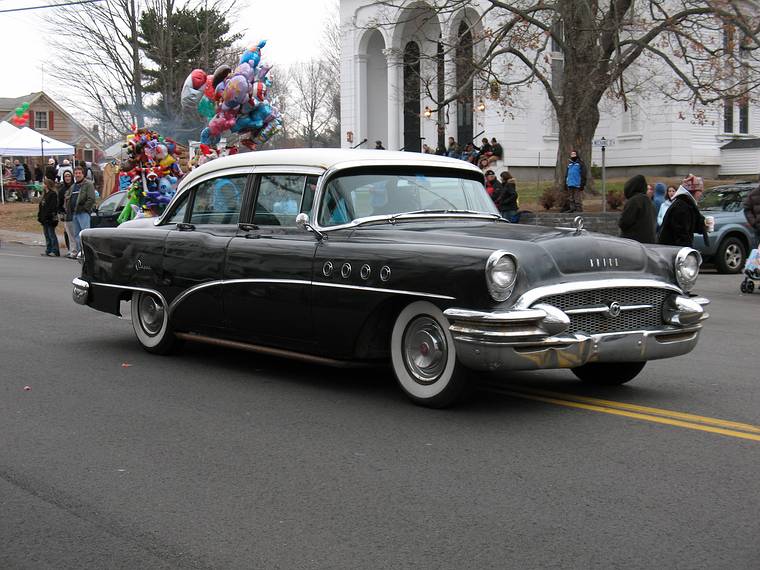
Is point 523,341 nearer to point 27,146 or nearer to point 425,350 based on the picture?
point 425,350

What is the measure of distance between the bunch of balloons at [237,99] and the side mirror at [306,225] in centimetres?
1210

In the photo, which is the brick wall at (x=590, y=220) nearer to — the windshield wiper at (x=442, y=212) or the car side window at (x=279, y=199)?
the windshield wiper at (x=442, y=212)

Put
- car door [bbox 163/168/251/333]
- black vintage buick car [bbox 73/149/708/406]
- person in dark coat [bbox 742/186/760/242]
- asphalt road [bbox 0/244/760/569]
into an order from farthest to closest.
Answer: person in dark coat [bbox 742/186/760/242]
car door [bbox 163/168/251/333]
black vintage buick car [bbox 73/149/708/406]
asphalt road [bbox 0/244/760/569]

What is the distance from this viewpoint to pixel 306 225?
24.0 ft

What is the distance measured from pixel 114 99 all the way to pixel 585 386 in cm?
4717

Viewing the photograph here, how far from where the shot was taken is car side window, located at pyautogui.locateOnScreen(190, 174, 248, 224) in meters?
8.28

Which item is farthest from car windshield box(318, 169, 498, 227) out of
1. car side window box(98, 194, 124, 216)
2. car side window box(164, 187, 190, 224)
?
car side window box(98, 194, 124, 216)

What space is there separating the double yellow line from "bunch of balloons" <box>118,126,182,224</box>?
13.8m

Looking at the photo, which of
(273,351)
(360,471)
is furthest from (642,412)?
(273,351)

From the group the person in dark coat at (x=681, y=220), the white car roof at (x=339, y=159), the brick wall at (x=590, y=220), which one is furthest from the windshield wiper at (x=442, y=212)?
the brick wall at (x=590, y=220)

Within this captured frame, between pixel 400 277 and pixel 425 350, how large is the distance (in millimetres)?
502

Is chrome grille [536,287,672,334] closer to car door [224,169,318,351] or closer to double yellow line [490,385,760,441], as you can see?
double yellow line [490,385,760,441]

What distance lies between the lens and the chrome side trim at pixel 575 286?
614 cm

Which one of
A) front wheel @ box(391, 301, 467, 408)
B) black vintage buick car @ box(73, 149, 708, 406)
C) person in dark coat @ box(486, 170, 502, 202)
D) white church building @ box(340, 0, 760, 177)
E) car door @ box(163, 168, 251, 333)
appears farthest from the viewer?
white church building @ box(340, 0, 760, 177)
